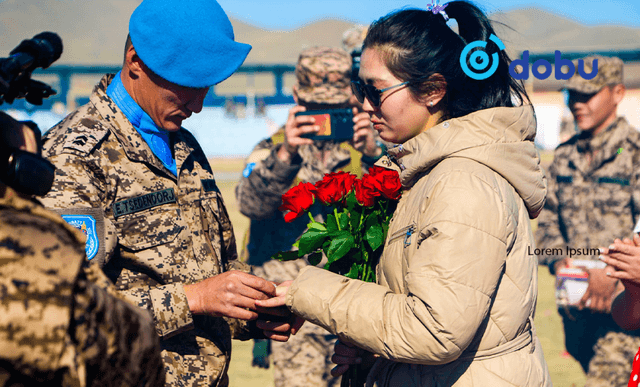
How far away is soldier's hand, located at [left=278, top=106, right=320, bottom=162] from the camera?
4277mm

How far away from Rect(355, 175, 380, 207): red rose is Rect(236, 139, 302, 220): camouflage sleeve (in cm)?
188

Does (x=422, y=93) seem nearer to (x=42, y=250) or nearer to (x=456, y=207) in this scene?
(x=456, y=207)

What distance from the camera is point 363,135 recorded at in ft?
15.3

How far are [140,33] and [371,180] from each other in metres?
1.19

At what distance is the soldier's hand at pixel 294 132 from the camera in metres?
4.28

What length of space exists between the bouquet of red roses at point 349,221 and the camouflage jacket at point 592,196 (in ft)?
11.7

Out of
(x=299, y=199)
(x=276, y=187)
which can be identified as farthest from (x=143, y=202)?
(x=276, y=187)

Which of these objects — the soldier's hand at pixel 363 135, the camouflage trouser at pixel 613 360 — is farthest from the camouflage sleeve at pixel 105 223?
the camouflage trouser at pixel 613 360

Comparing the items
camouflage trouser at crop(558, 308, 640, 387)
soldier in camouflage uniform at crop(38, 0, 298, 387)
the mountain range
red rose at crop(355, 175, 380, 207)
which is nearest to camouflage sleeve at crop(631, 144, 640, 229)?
camouflage trouser at crop(558, 308, 640, 387)

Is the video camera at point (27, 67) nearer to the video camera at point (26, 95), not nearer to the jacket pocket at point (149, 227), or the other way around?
the video camera at point (26, 95)

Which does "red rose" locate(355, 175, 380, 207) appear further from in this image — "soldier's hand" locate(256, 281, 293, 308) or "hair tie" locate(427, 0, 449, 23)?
"hair tie" locate(427, 0, 449, 23)

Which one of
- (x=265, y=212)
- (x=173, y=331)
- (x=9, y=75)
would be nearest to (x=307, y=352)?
(x=265, y=212)

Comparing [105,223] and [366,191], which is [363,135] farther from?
[105,223]

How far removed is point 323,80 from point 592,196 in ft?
10.6
